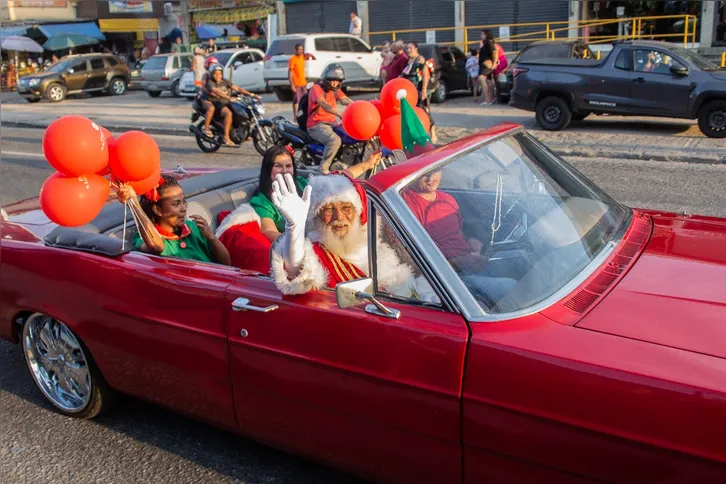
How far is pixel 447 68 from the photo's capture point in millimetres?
18766

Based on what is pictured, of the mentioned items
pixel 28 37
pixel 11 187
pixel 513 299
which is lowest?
pixel 11 187

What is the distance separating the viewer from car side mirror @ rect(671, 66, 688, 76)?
11648 millimetres

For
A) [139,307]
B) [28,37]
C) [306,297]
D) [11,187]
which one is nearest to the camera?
[306,297]

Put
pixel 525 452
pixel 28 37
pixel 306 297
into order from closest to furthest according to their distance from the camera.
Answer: pixel 525 452
pixel 306 297
pixel 28 37

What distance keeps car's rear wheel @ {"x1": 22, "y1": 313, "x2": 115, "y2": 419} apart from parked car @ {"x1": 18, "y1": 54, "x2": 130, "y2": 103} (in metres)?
25.2

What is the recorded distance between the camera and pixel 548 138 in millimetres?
12141

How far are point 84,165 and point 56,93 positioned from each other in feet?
85.5

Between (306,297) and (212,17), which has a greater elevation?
(212,17)

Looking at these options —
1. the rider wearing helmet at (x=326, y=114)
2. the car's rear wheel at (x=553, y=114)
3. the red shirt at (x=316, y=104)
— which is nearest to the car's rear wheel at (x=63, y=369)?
the rider wearing helmet at (x=326, y=114)

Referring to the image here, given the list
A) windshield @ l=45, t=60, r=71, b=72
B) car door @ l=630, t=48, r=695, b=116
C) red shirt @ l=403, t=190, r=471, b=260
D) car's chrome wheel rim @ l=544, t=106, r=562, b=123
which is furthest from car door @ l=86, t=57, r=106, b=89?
red shirt @ l=403, t=190, r=471, b=260

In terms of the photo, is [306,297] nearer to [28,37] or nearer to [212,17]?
[212,17]

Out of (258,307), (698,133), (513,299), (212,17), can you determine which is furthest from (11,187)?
(212,17)

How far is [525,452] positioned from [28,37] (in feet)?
137

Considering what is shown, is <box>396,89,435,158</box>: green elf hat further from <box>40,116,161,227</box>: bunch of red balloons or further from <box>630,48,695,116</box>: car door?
<box>630,48,695,116</box>: car door
